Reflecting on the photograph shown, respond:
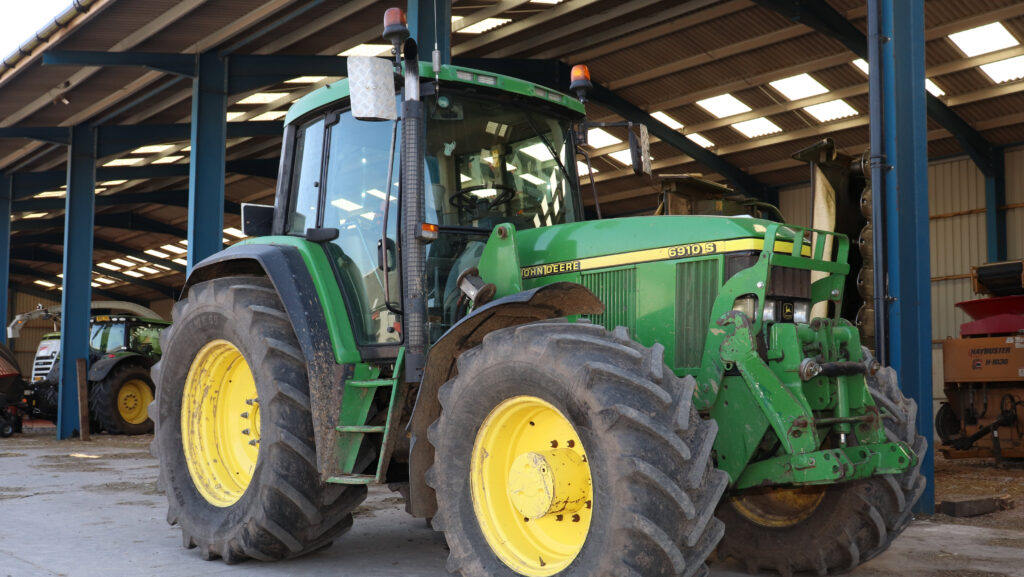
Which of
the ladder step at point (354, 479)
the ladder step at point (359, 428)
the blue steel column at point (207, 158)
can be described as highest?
the blue steel column at point (207, 158)

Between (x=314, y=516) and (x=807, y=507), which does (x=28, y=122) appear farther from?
(x=807, y=507)

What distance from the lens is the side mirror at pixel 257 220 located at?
5.63 metres

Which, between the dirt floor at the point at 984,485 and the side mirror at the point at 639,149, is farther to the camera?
the dirt floor at the point at 984,485

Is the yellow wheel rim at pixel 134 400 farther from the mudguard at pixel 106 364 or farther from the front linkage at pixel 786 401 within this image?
the front linkage at pixel 786 401

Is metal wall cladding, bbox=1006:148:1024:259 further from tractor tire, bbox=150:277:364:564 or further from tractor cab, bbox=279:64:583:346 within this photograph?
tractor tire, bbox=150:277:364:564

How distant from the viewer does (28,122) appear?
1673 cm

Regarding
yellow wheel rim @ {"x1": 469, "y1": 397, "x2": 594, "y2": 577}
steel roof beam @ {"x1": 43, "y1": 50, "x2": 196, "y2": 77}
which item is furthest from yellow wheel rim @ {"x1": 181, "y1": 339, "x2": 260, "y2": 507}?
steel roof beam @ {"x1": 43, "y1": 50, "x2": 196, "y2": 77}

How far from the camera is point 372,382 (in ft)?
15.2

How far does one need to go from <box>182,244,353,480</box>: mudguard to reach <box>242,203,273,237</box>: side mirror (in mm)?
473

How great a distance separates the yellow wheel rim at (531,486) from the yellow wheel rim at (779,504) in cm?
118

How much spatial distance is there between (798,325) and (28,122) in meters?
16.1

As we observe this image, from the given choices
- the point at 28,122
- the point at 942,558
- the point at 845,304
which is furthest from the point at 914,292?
the point at 28,122

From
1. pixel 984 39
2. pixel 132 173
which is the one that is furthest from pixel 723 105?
pixel 132 173

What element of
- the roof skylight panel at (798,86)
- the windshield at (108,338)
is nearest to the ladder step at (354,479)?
the roof skylight panel at (798,86)
